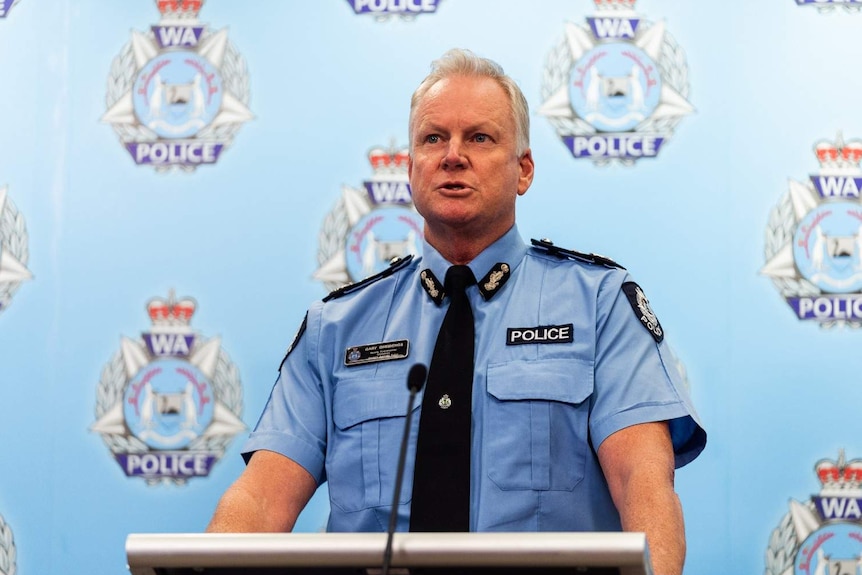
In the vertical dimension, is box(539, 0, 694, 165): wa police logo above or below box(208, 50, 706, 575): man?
above

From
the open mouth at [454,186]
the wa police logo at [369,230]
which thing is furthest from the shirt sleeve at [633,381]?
the wa police logo at [369,230]

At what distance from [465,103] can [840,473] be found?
1.28 metres

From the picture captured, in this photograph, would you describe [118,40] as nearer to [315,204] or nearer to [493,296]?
[315,204]

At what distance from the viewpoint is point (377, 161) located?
2.75 meters

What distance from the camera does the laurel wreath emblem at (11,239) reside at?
2.82m

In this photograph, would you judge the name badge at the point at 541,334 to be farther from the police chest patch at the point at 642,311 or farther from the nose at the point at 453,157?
the nose at the point at 453,157

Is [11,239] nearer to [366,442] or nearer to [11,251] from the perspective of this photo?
[11,251]

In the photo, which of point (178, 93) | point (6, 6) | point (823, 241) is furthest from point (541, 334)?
point (6, 6)

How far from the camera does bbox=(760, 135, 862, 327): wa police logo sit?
2574 millimetres

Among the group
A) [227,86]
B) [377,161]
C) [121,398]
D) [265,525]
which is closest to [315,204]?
[377,161]

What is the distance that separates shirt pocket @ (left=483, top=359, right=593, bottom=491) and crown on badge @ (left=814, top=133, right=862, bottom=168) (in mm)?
1163

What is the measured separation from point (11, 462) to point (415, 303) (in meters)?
1.36

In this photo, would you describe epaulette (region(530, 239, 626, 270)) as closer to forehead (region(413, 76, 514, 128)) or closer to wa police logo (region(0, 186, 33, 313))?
forehead (region(413, 76, 514, 128))

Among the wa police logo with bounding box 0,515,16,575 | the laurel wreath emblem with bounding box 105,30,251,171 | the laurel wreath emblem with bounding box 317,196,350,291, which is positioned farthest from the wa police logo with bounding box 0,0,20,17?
the wa police logo with bounding box 0,515,16,575
